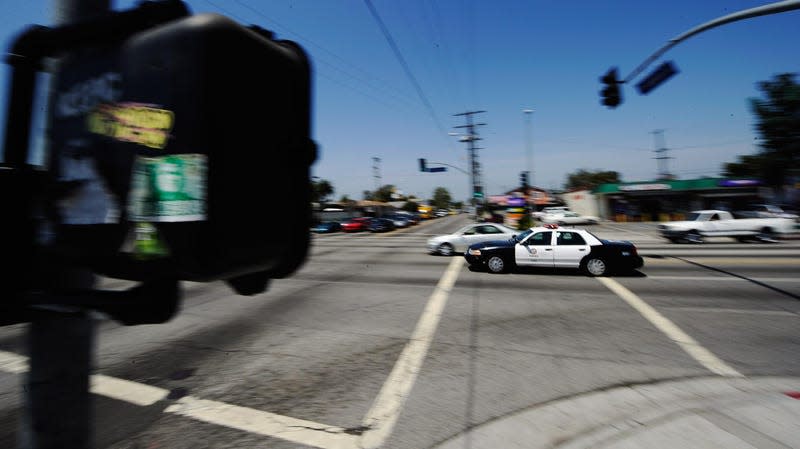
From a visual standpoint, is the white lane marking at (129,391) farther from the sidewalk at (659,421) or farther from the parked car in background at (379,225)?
the parked car in background at (379,225)

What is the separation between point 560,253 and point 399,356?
25.2 feet

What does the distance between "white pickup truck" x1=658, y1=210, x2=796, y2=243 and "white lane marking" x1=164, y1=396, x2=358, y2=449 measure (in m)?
21.6

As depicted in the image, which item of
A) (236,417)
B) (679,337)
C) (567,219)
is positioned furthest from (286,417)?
(567,219)

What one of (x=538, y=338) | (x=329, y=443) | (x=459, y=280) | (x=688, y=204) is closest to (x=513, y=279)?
(x=459, y=280)

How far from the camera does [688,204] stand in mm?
39125

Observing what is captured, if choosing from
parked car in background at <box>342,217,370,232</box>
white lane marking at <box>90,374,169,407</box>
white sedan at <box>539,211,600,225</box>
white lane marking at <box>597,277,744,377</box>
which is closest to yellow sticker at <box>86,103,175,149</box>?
white lane marking at <box>90,374,169,407</box>

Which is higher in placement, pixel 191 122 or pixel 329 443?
pixel 191 122

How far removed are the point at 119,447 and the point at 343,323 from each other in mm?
4021

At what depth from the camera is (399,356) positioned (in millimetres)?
5613

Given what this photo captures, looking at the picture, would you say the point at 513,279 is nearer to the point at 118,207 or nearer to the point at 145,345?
the point at 145,345

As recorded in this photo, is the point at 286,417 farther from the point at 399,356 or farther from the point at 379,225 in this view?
the point at 379,225

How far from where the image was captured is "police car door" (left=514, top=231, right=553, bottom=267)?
1162cm

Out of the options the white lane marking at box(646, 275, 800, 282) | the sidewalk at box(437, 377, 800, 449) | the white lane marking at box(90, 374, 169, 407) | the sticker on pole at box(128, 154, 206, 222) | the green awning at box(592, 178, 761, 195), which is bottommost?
the sidewalk at box(437, 377, 800, 449)

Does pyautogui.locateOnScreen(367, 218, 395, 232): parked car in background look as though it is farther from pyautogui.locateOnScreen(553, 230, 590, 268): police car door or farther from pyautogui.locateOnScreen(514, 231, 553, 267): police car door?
pyautogui.locateOnScreen(553, 230, 590, 268): police car door
